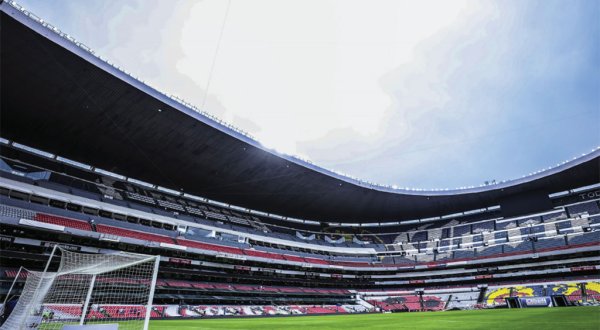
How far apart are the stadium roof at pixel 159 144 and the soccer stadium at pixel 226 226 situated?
0.16 metres

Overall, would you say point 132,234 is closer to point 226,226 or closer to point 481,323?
point 226,226

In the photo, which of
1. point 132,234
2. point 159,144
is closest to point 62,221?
point 132,234

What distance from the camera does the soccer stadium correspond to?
2006 cm

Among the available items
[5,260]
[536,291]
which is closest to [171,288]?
[5,260]

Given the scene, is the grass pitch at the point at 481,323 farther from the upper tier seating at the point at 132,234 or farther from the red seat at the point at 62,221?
the red seat at the point at 62,221

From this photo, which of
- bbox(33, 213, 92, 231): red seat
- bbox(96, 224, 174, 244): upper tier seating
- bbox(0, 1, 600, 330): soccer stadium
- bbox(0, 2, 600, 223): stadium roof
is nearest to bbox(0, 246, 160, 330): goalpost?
bbox(0, 1, 600, 330): soccer stadium

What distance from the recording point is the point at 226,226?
43531 millimetres

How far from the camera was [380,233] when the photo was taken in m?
59.9

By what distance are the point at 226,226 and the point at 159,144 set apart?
17.1 metres

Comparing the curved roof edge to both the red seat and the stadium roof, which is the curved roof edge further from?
the red seat

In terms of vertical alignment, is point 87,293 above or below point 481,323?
above

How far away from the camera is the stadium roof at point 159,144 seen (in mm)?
20797

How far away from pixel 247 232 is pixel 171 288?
1449cm

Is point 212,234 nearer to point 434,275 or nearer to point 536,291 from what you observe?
point 434,275
